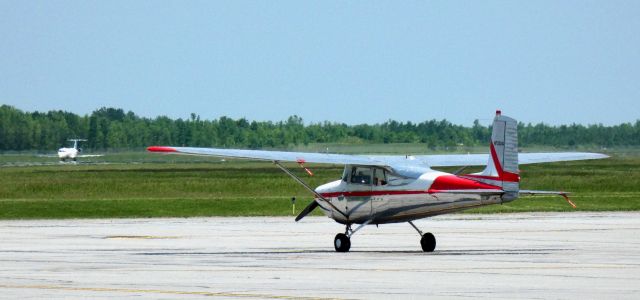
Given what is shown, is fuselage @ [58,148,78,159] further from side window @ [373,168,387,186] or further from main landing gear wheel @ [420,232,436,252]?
main landing gear wheel @ [420,232,436,252]

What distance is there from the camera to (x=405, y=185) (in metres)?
30.5

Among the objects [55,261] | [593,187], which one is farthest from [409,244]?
[593,187]

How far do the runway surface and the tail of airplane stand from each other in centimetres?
146

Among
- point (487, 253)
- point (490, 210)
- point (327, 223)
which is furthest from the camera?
point (490, 210)

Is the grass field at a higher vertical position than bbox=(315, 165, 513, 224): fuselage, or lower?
lower

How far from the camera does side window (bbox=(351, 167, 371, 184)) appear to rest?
31.4m

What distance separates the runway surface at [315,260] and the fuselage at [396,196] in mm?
885

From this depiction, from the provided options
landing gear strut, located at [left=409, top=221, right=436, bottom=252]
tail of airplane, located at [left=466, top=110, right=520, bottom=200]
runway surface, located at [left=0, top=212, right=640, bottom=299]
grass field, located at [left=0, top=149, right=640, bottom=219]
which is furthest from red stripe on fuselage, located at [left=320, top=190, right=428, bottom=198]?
grass field, located at [left=0, top=149, right=640, bottom=219]

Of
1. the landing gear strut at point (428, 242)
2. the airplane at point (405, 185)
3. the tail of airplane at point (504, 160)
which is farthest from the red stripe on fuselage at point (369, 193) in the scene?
the tail of airplane at point (504, 160)

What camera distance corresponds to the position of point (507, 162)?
95.6ft

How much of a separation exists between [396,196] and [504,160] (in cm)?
273

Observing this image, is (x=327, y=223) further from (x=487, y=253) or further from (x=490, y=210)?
(x=487, y=253)

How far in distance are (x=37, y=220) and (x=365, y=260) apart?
74.7 feet

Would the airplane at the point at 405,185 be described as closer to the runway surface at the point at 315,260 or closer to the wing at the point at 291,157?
the wing at the point at 291,157
